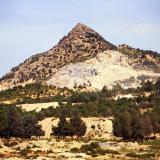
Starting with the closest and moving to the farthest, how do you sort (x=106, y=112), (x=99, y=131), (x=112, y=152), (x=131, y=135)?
(x=112, y=152) → (x=131, y=135) → (x=99, y=131) → (x=106, y=112)

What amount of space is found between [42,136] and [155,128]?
33.9m

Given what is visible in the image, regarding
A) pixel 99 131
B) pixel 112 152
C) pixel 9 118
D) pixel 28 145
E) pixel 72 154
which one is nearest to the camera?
pixel 72 154

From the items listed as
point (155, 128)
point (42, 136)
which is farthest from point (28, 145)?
point (155, 128)

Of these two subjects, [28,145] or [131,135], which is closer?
[28,145]

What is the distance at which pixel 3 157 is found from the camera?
81562 mm

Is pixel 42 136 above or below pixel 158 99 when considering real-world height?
below

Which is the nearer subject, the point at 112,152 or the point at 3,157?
the point at 3,157

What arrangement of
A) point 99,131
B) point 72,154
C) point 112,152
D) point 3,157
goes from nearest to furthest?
point 3,157 < point 72,154 < point 112,152 < point 99,131

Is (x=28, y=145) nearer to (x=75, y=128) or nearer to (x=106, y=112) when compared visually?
(x=75, y=128)

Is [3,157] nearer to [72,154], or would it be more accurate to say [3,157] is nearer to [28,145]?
[72,154]

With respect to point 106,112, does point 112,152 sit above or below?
below

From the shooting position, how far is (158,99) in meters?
199

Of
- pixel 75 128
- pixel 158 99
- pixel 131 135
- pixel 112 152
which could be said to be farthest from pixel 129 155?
pixel 158 99

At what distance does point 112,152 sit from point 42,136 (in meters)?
50.6
